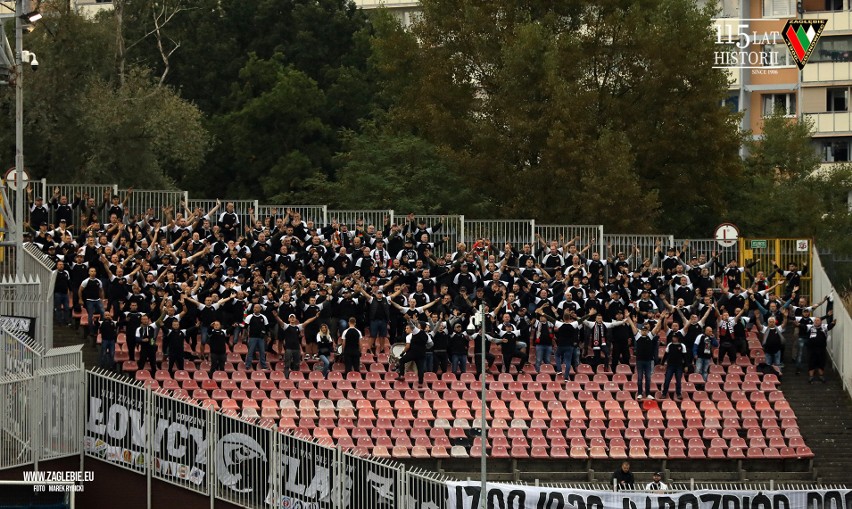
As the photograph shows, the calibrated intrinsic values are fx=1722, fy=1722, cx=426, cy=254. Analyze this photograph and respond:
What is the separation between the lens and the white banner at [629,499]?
103ft

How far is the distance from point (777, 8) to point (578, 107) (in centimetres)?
2865

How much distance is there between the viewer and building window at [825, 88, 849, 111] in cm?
7844

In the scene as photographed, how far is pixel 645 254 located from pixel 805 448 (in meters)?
9.46

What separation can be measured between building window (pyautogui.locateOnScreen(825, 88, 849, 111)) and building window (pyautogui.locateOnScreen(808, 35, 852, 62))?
4.80ft

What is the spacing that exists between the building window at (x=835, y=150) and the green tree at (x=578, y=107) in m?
23.4

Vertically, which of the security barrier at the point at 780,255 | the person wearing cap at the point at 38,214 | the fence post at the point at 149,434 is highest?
the person wearing cap at the point at 38,214

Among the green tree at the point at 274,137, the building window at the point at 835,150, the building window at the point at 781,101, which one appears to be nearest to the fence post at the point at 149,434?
the green tree at the point at 274,137

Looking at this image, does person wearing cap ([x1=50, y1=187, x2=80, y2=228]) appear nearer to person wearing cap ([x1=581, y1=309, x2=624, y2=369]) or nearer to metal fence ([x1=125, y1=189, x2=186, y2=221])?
metal fence ([x1=125, y1=189, x2=186, y2=221])

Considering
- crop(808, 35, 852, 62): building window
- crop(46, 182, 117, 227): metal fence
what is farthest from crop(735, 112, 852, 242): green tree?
crop(46, 182, 117, 227): metal fence

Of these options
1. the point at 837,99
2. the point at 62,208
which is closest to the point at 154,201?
the point at 62,208

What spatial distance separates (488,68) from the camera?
56.3 m

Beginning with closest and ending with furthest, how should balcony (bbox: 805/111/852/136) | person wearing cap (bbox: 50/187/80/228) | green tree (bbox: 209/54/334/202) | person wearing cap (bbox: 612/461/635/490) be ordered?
1. person wearing cap (bbox: 612/461/635/490)
2. person wearing cap (bbox: 50/187/80/228)
3. green tree (bbox: 209/54/334/202)
4. balcony (bbox: 805/111/852/136)

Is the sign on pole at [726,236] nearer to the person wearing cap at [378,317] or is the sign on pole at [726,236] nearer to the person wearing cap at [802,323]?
the person wearing cap at [802,323]

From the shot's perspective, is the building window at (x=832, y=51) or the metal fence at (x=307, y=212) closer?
the metal fence at (x=307, y=212)
